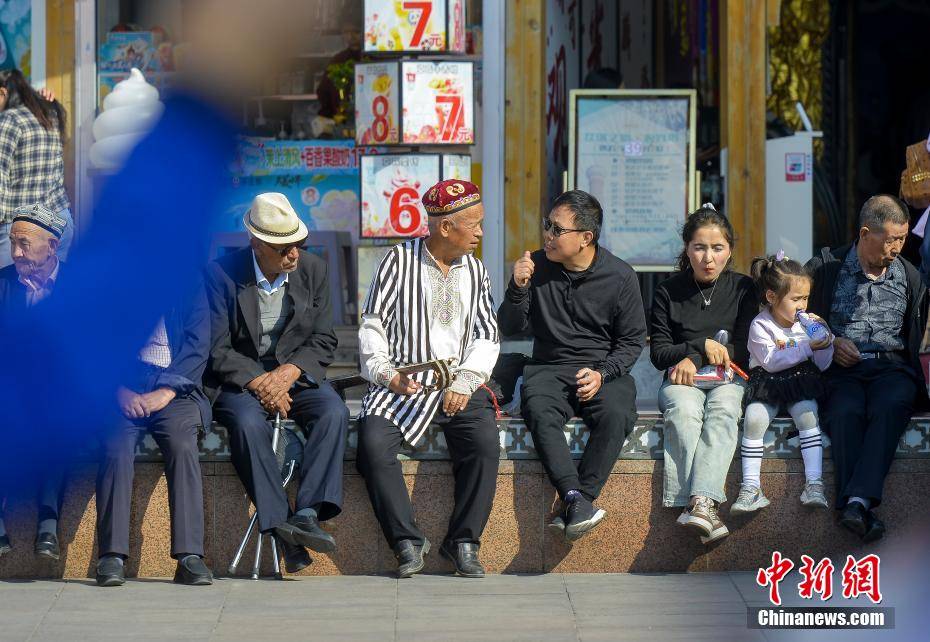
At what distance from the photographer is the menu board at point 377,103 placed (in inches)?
332

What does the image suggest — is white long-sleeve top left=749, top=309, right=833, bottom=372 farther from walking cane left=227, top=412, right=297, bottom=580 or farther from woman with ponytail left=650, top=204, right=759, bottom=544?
walking cane left=227, top=412, right=297, bottom=580

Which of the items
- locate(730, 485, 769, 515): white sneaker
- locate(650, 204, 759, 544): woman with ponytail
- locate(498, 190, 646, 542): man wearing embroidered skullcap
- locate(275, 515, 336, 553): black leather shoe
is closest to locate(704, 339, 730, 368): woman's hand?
locate(650, 204, 759, 544): woman with ponytail

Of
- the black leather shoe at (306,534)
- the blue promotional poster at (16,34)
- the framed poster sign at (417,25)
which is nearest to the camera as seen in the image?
the black leather shoe at (306,534)

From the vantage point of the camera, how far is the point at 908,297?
21.0ft

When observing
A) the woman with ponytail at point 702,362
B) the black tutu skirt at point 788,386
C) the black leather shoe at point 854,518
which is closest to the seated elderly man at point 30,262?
the woman with ponytail at point 702,362

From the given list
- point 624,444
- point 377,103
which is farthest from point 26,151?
point 624,444

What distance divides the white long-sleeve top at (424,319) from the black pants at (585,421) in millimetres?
247

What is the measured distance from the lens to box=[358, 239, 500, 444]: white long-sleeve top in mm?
6137

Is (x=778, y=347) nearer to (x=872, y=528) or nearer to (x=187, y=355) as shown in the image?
(x=872, y=528)

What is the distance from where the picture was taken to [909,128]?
33.7ft

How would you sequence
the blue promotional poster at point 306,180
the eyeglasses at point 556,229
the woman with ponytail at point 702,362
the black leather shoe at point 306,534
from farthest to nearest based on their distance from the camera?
the blue promotional poster at point 306,180 < the eyeglasses at point 556,229 < the woman with ponytail at point 702,362 < the black leather shoe at point 306,534

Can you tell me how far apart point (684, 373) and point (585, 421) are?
1.51ft

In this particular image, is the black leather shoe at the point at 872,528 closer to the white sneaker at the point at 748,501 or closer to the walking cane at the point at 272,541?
the white sneaker at the point at 748,501

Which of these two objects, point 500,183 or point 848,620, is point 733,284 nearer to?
point 848,620
